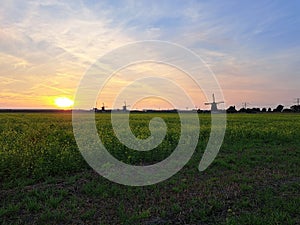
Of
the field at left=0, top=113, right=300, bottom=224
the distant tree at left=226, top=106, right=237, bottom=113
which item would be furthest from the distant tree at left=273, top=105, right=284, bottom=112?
the field at left=0, top=113, right=300, bottom=224

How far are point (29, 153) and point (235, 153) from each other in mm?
8198

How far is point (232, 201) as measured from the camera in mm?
6125

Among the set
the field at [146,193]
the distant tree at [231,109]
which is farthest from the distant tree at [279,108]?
the field at [146,193]

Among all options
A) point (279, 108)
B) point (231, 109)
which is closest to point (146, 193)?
point (231, 109)

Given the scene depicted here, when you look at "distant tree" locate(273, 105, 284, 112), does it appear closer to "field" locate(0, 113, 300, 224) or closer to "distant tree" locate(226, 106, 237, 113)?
"distant tree" locate(226, 106, 237, 113)

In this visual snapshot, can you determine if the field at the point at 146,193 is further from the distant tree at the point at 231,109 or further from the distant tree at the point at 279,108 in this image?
the distant tree at the point at 279,108

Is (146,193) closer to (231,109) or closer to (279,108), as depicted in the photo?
(231,109)

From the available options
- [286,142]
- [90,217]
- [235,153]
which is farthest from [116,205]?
[286,142]

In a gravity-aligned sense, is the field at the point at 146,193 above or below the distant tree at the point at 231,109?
below

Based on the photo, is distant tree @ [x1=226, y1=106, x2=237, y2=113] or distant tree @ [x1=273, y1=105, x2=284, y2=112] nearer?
distant tree @ [x1=273, y1=105, x2=284, y2=112]

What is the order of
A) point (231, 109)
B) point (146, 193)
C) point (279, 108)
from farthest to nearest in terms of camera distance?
point (231, 109) → point (279, 108) → point (146, 193)

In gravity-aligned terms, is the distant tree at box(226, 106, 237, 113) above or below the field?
above

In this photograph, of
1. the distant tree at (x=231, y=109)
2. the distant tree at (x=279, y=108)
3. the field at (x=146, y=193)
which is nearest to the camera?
the field at (x=146, y=193)

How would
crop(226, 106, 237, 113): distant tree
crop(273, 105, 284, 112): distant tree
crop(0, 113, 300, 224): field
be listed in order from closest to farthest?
1. crop(0, 113, 300, 224): field
2. crop(273, 105, 284, 112): distant tree
3. crop(226, 106, 237, 113): distant tree
